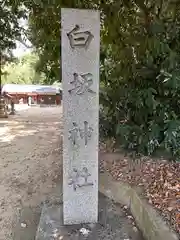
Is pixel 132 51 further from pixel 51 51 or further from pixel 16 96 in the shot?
pixel 16 96

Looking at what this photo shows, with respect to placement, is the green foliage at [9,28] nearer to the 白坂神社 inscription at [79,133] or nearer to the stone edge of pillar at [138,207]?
the stone edge of pillar at [138,207]

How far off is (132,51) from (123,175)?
1436 millimetres

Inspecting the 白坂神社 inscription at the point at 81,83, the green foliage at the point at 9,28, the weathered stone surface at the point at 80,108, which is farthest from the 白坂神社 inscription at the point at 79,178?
the green foliage at the point at 9,28

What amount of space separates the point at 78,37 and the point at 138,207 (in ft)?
5.31

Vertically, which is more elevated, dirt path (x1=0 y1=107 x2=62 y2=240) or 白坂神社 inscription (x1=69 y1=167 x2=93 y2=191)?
白坂神社 inscription (x1=69 y1=167 x2=93 y2=191)

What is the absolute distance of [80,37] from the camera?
2.64 metres

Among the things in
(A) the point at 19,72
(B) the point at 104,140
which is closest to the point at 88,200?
(B) the point at 104,140

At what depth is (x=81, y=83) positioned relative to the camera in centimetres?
269

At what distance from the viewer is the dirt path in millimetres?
3789

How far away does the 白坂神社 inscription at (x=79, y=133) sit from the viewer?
108 inches

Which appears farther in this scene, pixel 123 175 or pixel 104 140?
pixel 104 140

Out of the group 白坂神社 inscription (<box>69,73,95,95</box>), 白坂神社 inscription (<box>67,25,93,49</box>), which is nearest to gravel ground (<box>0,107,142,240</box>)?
白坂神社 inscription (<box>69,73,95,95</box>)

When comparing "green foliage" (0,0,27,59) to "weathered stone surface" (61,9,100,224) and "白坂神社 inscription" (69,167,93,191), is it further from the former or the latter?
"白坂神社 inscription" (69,167,93,191)

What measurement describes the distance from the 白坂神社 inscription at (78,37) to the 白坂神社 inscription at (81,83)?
0.78 feet
